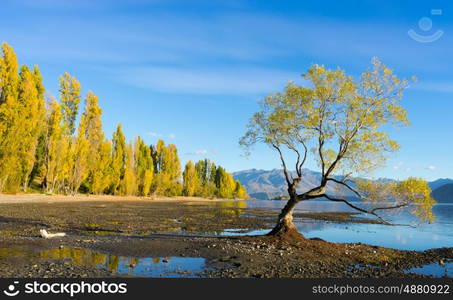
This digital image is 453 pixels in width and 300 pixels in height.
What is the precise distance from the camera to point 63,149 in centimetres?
6738

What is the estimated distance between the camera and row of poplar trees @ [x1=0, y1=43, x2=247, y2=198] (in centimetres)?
5278

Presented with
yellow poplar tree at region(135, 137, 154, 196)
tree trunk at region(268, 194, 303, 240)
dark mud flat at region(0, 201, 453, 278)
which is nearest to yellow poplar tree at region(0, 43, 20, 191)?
dark mud flat at region(0, 201, 453, 278)

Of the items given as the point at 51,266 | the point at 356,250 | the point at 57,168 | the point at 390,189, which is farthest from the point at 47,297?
the point at 57,168

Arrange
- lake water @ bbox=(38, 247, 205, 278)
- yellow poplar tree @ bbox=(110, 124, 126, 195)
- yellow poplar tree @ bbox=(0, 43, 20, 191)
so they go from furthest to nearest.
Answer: yellow poplar tree @ bbox=(110, 124, 126, 195) < yellow poplar tree @ bbox=(0, 43, 20, 191) < lake water @ bbox=(38, 247, 205, 278)

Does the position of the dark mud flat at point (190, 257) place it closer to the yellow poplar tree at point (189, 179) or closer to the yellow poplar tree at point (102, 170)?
the yellow poplar tree at point (102, 170)

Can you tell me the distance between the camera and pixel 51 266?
1362 cm

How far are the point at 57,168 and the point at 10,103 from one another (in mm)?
19150

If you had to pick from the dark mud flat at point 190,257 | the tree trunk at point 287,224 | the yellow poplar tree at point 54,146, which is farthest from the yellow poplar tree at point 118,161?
the tree trunk at point 287,224

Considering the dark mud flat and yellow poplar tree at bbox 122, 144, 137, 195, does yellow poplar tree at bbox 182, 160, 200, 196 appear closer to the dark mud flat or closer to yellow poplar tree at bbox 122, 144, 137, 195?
yellow poplar tree at bbox 122, 144, 137, 195

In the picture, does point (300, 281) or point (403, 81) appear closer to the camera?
point (300, 281)

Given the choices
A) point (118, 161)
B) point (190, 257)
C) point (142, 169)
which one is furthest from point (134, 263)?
point (142, 169)

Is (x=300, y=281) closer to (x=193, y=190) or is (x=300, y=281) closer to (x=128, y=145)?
(x=128, y=145)

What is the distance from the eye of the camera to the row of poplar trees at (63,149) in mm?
52781

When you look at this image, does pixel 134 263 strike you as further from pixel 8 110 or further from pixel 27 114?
pixel 27 114
